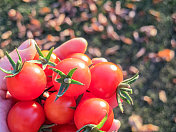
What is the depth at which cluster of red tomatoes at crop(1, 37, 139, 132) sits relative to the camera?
130 cm

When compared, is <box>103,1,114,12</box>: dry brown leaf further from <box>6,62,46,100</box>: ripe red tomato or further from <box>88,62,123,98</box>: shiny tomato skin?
<box>6,62,46,100</box>: ripe red tomato

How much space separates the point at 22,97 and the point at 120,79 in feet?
1.86

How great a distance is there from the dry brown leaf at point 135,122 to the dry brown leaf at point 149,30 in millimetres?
960

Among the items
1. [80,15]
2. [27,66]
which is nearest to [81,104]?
[27,66]

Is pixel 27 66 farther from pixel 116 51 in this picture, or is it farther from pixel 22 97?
pixel 116 51

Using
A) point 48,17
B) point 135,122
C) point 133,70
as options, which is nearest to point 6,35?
point 48,17

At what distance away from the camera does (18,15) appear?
2.89 m

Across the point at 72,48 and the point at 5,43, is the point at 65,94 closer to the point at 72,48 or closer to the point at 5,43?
the point at 72,48

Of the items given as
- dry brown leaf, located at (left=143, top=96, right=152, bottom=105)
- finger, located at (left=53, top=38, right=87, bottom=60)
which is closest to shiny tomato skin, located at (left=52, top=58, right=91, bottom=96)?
finger, located at (left=53, top=38, right=87, bottom=60)

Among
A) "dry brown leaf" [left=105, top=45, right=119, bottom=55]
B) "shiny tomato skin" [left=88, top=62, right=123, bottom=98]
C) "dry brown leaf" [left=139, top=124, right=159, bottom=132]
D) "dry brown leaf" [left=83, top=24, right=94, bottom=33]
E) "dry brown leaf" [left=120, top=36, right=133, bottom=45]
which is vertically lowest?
"dry brown leaf" [left=139, top=124, right=159, bottom=132]

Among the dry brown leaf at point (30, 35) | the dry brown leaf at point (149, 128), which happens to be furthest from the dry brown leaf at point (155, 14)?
the dry brown leaf at point (30, 35)

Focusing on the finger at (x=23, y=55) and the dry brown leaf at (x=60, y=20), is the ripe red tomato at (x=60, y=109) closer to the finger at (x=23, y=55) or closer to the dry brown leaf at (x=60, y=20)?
the finger at (x=23, y=55)

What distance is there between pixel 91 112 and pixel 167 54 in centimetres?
164

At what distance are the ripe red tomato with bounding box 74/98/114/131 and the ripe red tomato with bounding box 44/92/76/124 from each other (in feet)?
0.18
